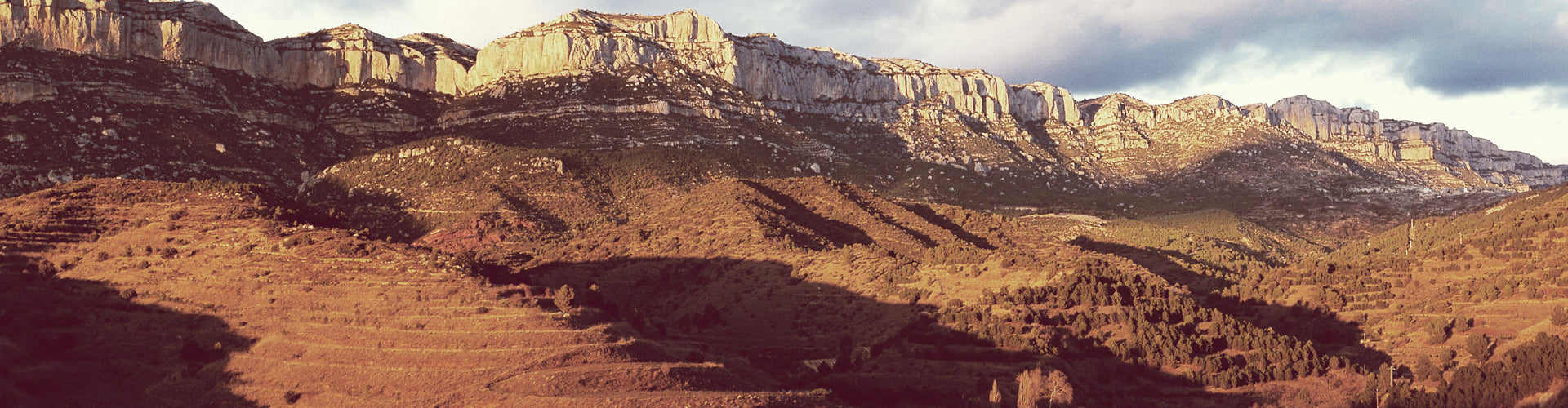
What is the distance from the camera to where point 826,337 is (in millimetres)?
46875

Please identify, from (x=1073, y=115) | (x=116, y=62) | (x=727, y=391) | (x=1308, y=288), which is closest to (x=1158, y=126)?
(x=1073, y=115)

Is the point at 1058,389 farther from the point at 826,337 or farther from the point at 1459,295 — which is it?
the point at 1459,295

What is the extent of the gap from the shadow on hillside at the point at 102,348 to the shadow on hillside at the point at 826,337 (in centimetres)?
845

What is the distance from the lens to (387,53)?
142625 millimetres

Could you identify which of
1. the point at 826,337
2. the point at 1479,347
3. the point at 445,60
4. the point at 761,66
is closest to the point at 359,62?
the point at 445,60

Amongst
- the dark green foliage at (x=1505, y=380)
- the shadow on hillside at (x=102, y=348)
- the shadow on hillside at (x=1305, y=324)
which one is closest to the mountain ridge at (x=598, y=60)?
the shadow on hillside at (x=102, y=348)

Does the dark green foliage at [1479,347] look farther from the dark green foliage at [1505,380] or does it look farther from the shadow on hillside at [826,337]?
the shadow on hillside at [826,337]

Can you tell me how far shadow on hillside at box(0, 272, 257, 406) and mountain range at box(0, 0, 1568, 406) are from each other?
12 centimetres

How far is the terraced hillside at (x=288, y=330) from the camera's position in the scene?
2495cm

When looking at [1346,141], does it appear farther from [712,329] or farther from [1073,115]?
[712,329]

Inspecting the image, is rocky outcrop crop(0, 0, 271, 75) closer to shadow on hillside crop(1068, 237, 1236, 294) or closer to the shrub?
shadow on hillside crop(1068, 237, 1236, 294)

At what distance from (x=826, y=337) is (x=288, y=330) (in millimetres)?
24672

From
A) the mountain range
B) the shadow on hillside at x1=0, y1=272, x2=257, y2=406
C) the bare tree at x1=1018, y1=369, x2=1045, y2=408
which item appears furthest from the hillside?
the bare tree at x1=1018, y1=369, x2=1045, y2=408

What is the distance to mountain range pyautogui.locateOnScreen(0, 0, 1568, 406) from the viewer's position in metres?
27.3
